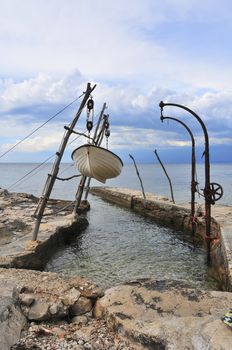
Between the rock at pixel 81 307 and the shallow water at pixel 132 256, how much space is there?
2978 millimetres

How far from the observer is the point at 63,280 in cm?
829

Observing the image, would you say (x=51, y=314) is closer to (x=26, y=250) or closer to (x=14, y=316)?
(x=14, y=316)

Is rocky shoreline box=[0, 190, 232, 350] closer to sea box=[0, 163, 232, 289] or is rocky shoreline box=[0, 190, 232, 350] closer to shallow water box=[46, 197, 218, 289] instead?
sea box=[0, 163, 232, 289]

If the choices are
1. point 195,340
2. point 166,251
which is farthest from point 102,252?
point 195,340

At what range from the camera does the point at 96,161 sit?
1627 cm

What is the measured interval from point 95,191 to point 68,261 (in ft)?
104

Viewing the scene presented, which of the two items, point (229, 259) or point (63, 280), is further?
point (229, 259)

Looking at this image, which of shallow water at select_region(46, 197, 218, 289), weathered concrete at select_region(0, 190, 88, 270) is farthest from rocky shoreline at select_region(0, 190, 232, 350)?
shallow water at select_region(46, 197, 218, 289)

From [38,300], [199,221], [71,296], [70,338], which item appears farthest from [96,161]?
Answer: [70,338]

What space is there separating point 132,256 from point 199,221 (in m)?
5.27

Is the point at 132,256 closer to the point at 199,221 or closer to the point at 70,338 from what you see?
the point at 199,221

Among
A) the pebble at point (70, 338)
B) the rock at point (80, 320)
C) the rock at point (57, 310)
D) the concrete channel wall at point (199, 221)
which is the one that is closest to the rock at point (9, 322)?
the pebble at point (70, 338)

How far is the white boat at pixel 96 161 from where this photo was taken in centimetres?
1595

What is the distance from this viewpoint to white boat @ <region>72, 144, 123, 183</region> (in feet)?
52.3
